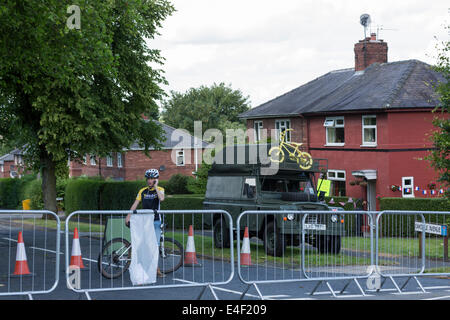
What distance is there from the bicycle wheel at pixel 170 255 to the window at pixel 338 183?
2696 cm

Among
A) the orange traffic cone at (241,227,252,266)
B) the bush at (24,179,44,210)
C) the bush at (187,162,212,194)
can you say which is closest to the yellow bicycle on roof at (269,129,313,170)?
the orange traffic cone at (241,227,252,266)

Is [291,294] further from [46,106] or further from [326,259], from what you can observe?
[46,106]

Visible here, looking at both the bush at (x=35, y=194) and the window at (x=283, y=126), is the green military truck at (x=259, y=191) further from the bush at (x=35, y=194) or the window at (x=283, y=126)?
the bush at (x=35, y=194)

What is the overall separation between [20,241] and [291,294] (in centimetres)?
450

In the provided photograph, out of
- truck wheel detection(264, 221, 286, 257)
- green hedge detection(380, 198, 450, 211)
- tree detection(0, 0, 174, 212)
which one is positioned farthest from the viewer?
green hedge detection(380, 198, 450, 211)

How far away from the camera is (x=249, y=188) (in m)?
17.9

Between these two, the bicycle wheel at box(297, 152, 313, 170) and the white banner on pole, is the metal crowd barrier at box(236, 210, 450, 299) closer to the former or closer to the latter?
the white banner on pole

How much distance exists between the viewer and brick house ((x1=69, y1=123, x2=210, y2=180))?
6562cm

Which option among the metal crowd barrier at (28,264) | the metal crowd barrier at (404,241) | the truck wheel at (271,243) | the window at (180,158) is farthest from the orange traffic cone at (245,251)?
the window at (180,158)

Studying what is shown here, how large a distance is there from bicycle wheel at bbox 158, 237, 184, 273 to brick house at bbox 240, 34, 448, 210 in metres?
22.2

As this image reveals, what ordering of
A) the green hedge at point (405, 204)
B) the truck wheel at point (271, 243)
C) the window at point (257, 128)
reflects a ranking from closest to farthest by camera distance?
the truck wheel at point (271, 243) < the green hedge at point (405, 204) < the window at point (257, 128)

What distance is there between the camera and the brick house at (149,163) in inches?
2584

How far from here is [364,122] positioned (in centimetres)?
3712
